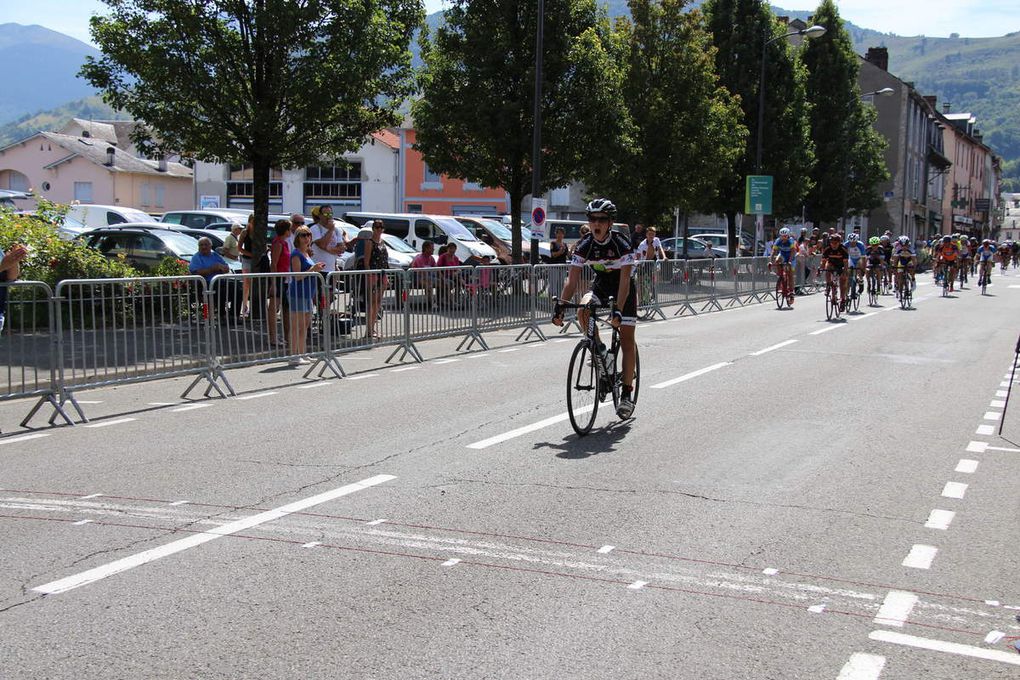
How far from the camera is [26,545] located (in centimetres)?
563

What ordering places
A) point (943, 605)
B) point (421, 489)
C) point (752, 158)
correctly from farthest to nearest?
point (752, 158) → point (421, 489) → point (943, 605)

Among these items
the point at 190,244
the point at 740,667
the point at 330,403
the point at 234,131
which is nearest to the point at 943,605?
the point at 740,667

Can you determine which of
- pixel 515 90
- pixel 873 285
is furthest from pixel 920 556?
pixel 873 285

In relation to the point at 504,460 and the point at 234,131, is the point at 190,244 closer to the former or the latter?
the point at 234,131

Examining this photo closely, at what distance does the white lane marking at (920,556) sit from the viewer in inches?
217

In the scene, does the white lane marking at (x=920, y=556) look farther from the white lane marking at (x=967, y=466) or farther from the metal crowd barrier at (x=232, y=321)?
the metal crowd barrier at (x=232, y=321)

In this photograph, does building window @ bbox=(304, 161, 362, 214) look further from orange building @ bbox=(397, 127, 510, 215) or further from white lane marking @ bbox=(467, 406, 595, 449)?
white lane marking @ bbox=(467, 406, 595, 449)

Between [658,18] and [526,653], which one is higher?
[658,18]

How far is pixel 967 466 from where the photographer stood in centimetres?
808

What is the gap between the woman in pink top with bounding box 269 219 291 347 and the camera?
12.2 meters

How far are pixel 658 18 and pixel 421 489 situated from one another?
96.4 ft

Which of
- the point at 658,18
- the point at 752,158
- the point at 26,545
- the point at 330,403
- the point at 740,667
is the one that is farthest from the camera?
the point at 752,158

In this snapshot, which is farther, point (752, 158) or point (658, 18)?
point (752, 158)

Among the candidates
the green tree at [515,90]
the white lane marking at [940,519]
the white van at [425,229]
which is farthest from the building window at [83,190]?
the white lane marking at [940,519]
